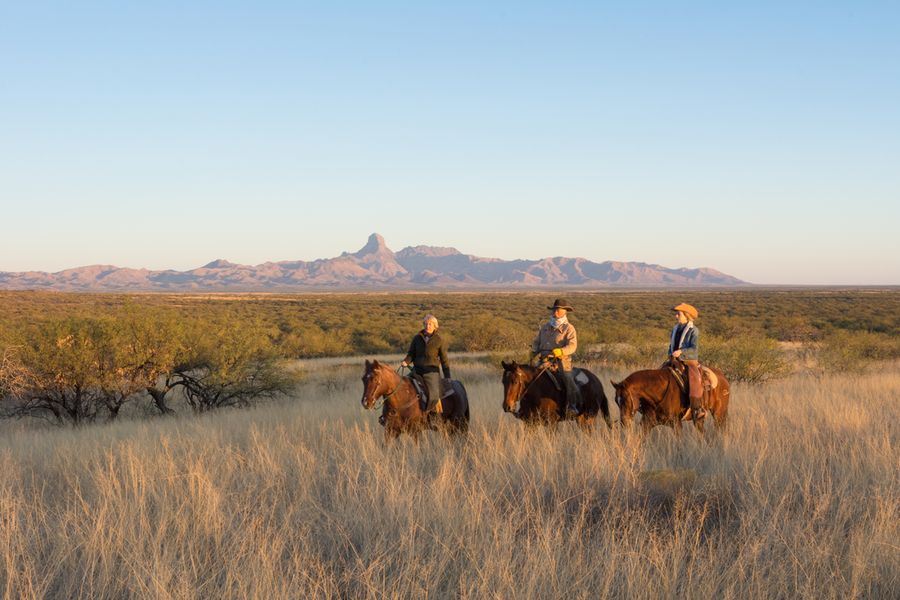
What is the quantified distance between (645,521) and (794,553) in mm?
1322

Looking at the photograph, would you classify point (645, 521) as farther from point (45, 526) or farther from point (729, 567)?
point (45, 526)

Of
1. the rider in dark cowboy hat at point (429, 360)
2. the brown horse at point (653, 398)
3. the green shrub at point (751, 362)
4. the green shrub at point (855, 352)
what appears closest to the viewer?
the brown horse at point (653, 398)

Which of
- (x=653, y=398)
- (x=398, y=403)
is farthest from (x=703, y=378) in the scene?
(x=398, y=403)

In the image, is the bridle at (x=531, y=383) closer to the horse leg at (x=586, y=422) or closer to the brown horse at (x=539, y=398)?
the brown horse at (x=539, y=398)

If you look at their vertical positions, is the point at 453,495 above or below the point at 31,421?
above

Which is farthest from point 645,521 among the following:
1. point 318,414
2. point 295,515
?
point 318,414

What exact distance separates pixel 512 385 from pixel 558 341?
1.22m

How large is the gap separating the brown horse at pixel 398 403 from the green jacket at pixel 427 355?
327 mm

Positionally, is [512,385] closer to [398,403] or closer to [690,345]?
[398,403]

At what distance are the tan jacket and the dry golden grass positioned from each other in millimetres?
1231

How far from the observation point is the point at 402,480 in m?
7.41

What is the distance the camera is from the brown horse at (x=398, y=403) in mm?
9195

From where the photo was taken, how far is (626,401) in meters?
9.42

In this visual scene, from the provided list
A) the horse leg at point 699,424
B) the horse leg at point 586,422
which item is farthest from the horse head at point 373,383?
the horse leg at point 699,424
